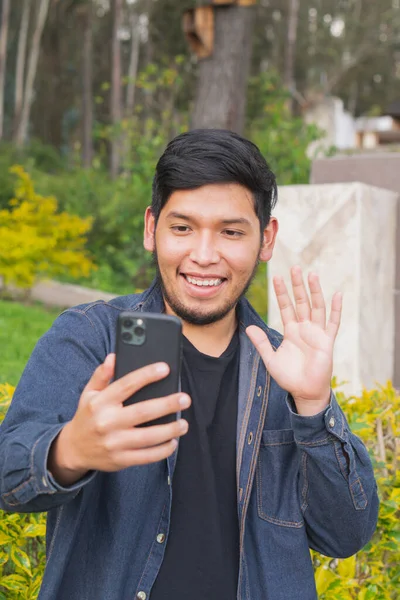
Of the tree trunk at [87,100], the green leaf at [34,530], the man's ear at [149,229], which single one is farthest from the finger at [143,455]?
the tree trunk at [87,100]

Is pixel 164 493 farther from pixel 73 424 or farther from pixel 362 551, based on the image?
pixel 362 551

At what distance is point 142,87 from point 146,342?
1216cm

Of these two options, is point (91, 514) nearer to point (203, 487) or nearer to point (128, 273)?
point (203, 487)

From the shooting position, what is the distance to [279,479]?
178 centimetres

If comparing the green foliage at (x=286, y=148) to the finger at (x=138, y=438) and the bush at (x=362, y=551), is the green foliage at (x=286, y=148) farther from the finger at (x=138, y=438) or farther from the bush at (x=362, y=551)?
the finger at (x=138, y=438)

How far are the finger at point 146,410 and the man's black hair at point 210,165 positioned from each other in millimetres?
671

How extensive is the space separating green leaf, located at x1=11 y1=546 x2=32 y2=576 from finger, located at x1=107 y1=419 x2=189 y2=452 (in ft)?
3.60

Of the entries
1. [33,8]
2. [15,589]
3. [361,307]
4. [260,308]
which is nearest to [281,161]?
[260,308]

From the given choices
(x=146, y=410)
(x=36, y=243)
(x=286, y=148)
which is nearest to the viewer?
(x=146, y=410)

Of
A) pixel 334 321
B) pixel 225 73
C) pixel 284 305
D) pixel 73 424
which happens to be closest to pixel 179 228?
pixel 284 305

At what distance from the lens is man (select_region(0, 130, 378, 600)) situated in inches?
63.4

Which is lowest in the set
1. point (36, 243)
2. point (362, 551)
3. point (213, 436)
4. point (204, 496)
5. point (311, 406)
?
point (362, 551)

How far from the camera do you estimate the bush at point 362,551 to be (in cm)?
221

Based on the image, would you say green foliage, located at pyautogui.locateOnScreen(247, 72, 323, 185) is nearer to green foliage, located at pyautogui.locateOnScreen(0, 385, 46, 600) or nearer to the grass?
the grass
